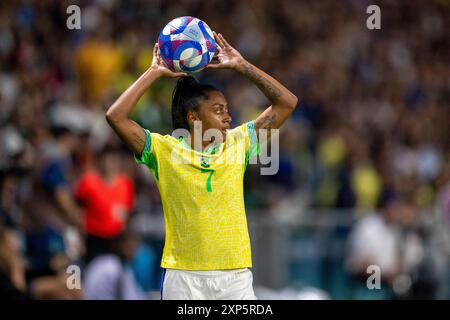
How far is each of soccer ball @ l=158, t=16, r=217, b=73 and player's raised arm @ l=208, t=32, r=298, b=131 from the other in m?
0.09

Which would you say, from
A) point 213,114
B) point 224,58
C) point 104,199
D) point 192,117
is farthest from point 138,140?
point 104,199

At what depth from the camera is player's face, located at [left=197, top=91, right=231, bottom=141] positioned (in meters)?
6.54

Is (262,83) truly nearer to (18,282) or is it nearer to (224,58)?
(224,58)

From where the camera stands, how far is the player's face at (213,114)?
6535 millimetres

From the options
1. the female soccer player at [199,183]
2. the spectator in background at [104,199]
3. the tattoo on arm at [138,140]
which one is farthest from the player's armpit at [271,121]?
the spectator in background at [104,199]

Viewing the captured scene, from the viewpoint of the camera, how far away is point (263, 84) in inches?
263

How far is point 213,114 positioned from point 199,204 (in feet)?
1.87

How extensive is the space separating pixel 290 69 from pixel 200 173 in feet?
34.6

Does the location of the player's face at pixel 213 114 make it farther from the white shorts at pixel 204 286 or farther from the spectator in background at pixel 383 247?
the spectator in background at pixel 383 247

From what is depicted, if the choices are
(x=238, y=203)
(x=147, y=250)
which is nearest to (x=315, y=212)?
(x=147, y=250)

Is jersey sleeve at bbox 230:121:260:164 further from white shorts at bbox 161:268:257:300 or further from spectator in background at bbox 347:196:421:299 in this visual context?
spectator in background at bbox 347:196:421:299

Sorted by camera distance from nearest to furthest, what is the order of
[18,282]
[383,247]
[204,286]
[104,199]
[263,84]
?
1. [204,286]
2. [263,84]
3. [18,282]
4. [104,199]
5. [383,247]

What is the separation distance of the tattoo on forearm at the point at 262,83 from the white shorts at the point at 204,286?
3.74 ft
